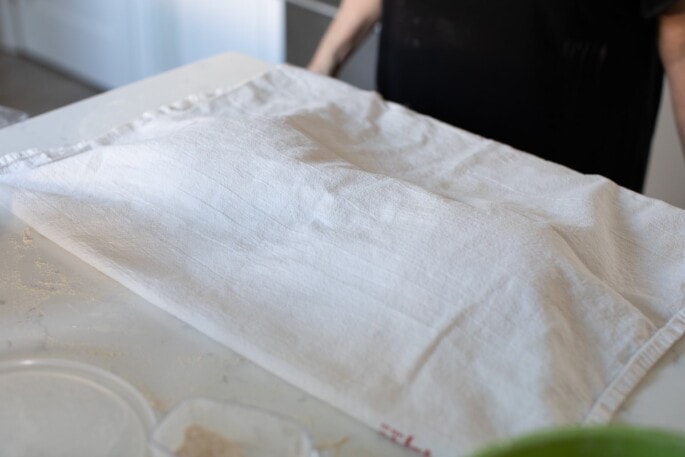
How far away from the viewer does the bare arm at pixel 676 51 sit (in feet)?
3.09

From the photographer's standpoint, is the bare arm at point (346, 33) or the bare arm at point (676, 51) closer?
the bare arm at point (676, 51)

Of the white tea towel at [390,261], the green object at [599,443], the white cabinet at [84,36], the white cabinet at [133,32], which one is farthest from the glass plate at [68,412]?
the white cabinet at [84,36]

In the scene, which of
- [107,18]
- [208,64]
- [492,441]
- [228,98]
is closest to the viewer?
[492,441]

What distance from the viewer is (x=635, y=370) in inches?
23.1

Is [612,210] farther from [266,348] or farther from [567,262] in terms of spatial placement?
[266,348]

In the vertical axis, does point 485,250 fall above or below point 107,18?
above

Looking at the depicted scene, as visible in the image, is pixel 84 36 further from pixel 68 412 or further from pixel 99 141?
pixel 68 412

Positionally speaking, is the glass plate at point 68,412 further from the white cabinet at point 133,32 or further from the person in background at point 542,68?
the white cabinet at point 133,32

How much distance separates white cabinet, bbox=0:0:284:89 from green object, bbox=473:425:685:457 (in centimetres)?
162

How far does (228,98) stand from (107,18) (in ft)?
5.31

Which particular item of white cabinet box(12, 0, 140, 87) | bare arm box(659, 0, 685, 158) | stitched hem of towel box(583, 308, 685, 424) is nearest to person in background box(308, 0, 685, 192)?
A: bare arm box(659, 0, 685, 158)

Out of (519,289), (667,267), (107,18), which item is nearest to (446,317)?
(519,289)

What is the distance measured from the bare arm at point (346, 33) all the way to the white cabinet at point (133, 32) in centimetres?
74

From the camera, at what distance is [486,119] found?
1.13 meters
